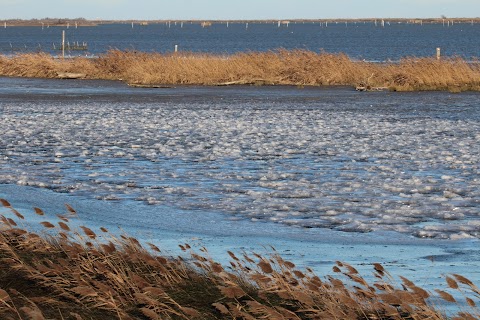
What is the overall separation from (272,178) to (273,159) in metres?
2.54

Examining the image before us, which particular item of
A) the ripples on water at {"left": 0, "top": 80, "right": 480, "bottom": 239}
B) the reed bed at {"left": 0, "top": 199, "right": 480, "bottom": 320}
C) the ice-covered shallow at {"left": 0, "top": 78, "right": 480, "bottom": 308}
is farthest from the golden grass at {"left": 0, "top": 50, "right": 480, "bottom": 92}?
the reed bed at {"left": 0, "top": 199, "right": 480, "bottom": 320}

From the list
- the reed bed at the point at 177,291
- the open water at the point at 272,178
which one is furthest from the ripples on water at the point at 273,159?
the reed bed at the point at 177,291

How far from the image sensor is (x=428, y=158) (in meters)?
18.6

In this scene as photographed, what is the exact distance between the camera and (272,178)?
16219 millimetres

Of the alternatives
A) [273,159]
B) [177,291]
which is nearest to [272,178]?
[273,159]

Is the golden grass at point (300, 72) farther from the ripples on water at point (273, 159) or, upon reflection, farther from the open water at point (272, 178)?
the open water at point (272, 178)

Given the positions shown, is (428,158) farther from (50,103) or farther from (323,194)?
(50,103)

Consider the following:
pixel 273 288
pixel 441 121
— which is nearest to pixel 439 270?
pixel 273 288

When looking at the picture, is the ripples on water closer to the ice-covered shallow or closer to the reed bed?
the ice-covered shallow

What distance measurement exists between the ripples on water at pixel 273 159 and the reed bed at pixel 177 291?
4.17 meters

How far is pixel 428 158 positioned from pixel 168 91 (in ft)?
79.8

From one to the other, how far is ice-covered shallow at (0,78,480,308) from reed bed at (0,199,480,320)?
182 centimetres

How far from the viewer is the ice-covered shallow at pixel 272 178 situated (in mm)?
11398

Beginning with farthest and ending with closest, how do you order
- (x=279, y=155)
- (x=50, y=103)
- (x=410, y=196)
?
(x=50, y=103) → (x=279, y=155) → (x=410, y=196)
